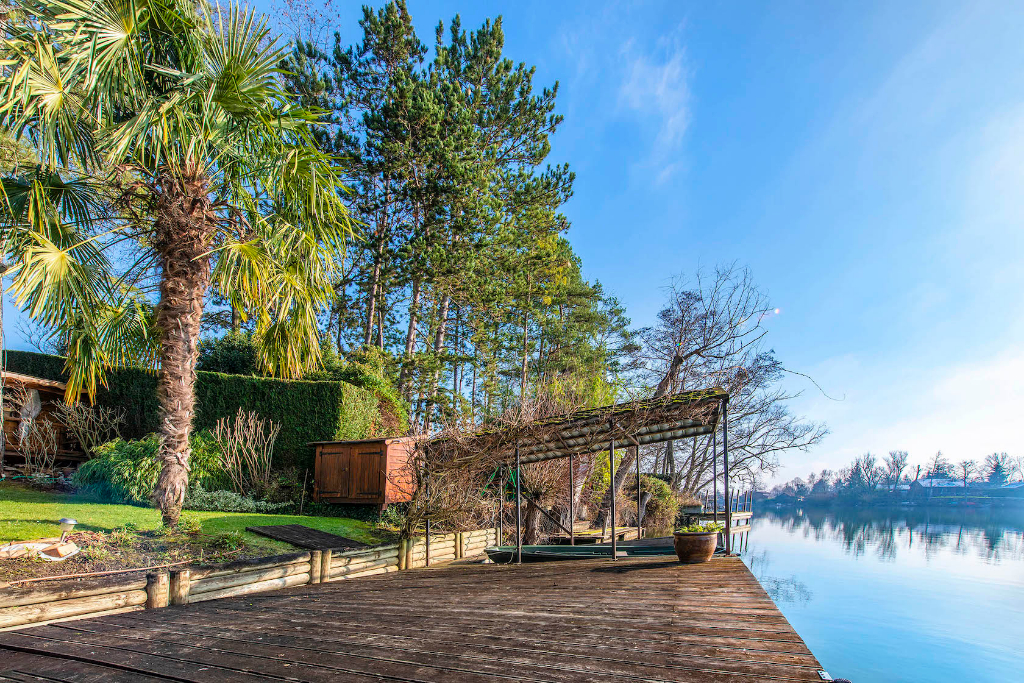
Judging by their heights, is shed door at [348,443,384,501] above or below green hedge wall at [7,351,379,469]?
below

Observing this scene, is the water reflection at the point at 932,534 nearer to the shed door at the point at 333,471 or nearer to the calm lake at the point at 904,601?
the calm lake at the point at 904,601

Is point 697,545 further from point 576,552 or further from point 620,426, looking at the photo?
point 576,552

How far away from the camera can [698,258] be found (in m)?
19.5

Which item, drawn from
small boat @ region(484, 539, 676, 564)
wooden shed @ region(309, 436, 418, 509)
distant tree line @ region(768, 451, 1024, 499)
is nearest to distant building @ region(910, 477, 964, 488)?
distant tree line @ region(768, 451, 1024, 499)

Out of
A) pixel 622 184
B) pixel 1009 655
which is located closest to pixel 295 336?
pixel 622 184

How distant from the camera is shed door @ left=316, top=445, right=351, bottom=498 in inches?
515

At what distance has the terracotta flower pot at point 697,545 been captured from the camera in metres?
6.81

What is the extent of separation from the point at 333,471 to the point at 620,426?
8.10m

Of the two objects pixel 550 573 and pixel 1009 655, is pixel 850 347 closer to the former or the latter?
pixel 1009 655

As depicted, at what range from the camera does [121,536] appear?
7.31 meters

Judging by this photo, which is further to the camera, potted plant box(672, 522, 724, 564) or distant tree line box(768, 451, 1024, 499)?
distant tree line box(768, 451, 1024, 499)

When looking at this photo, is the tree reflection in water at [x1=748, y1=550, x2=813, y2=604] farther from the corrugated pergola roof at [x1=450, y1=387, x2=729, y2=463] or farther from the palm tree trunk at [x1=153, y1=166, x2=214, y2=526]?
the palm tree trunk at [x1=153, y1=166, x2=214, y2=526]

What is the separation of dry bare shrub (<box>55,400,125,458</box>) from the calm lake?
18439 millimetres

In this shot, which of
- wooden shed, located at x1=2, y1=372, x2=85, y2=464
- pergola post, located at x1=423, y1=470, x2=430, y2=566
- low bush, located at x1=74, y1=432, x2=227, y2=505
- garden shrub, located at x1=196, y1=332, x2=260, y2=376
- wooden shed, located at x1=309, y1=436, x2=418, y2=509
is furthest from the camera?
garden shrub, located at x1=196, y1=332, x2=260, y2=376
